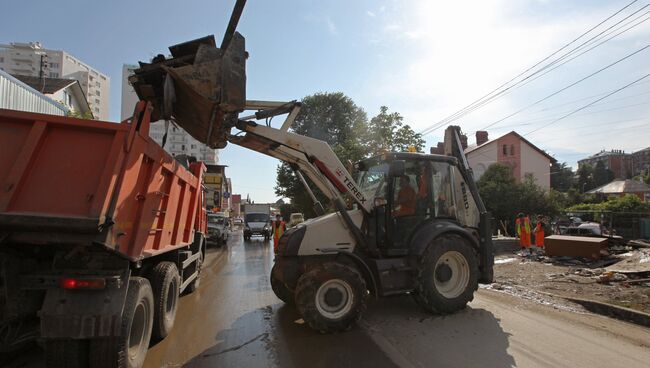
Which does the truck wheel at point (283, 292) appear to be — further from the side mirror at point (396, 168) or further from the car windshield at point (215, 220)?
the car windshield at point (215, 220)

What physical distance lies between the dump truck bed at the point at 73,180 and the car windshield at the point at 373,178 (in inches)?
149

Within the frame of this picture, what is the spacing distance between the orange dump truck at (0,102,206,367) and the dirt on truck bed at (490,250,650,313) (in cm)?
762

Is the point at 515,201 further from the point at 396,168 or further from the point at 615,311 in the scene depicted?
the point at 396,168

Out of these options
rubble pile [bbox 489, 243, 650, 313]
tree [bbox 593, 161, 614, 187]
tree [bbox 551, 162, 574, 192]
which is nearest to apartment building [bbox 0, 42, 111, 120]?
tree [bbox 551, 162, 574, 192]

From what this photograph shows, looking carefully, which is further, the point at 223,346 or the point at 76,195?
the point at 223,346

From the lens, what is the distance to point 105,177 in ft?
12.4

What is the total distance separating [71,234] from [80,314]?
68 cm

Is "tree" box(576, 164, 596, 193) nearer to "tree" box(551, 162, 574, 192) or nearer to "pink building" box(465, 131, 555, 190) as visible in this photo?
"tree" box(551, 162, 574, 192)

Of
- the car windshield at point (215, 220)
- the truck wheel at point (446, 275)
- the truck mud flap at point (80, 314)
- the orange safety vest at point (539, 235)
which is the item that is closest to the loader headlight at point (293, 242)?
the truck wheel at point (446, 275)

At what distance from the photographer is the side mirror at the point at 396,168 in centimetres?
687

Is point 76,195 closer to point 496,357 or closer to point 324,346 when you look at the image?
point 324,346

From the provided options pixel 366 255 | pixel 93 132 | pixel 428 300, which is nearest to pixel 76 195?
pixel 93 132

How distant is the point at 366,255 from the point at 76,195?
4236 mm

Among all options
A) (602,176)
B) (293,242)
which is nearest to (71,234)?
(293,242)
